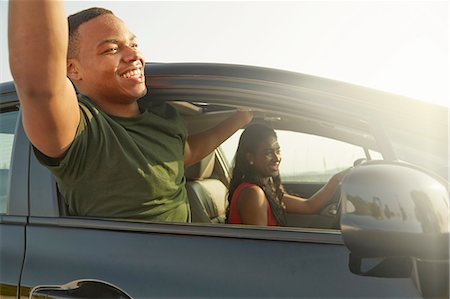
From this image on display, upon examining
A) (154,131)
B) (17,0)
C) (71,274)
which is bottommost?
(71,274)

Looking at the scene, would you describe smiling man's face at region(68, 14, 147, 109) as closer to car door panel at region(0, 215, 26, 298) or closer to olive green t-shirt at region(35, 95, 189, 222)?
olive green t-shirt at region(35, 95, 189, 222)

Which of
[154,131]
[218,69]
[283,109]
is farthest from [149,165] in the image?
[283,109]

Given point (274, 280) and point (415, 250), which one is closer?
point (415, 250)

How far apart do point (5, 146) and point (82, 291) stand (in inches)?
27.3

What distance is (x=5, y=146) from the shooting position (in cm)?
204

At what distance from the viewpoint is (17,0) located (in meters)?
1.50

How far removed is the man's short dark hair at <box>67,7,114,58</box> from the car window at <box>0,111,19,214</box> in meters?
0.31

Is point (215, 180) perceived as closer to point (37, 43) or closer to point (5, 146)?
point (5, 146)

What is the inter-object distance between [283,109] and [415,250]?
2.05 ft

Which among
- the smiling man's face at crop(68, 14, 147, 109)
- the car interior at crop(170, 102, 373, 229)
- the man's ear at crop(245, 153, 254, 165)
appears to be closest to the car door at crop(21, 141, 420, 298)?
the smiling man's face at crop(68, 14, 147, 109)

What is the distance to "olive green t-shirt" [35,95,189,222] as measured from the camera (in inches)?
72.5

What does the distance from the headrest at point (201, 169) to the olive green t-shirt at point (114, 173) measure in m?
0.74

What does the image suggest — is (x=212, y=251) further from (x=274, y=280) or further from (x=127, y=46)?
(x=127, y=46)

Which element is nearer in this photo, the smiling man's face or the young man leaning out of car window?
the young man leaning out of car window
